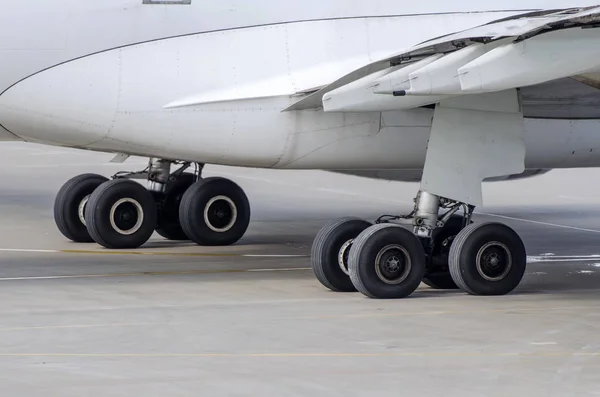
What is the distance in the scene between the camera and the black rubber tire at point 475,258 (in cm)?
1205

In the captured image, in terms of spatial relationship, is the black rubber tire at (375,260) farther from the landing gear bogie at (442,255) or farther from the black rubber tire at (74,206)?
the black rubber tire at (74,206)

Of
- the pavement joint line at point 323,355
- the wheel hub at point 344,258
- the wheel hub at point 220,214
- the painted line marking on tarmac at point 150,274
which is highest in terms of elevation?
the wheel hub at point 220,214

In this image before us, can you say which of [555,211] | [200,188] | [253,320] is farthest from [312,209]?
[253,320]

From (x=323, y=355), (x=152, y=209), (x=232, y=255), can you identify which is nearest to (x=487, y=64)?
(x=323, y=355)

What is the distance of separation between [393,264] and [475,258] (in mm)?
731

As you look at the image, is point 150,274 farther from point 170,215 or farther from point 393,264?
point 170,215

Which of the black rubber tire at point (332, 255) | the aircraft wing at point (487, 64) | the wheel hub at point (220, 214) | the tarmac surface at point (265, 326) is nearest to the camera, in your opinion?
the tarmac surface at point (265, 326)

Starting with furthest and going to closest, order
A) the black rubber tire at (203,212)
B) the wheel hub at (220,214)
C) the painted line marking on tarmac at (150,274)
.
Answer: the wheel hub at (220,214)
the black rubber tire at (203,212)
the painted line marking on tarmac at (150,274)

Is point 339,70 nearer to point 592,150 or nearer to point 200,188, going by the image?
point 592,150

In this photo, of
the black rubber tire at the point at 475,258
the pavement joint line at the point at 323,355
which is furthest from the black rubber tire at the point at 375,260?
the pavement joint line at the point at 323,355

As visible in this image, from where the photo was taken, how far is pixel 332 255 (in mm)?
12336

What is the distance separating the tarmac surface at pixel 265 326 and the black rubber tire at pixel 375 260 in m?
0.13

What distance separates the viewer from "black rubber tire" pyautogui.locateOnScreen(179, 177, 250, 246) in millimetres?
16234

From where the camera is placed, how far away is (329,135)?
12609 mm
